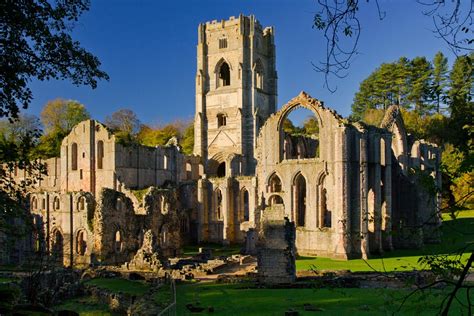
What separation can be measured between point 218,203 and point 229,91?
66.4 ft

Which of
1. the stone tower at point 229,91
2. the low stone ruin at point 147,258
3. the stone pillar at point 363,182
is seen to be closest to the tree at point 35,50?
the low stone ruin at point 147,258

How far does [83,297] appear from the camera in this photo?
22.1 metres

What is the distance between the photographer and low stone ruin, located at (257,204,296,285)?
73.7ft

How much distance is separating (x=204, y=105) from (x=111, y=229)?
3304cm

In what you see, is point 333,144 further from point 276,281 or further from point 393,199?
point 276,281

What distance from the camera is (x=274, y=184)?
36.6m

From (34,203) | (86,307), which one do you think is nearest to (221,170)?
(34,203)

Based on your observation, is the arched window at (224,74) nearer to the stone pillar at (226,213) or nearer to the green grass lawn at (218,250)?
the stone pillar at (226,213)

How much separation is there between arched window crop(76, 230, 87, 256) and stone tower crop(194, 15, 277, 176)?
26.9m

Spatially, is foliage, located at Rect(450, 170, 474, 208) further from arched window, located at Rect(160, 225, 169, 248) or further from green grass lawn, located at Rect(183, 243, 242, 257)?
arched window, located at Rect(160, 225, 169, 248)

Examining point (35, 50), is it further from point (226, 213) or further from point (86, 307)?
point (226, 213)

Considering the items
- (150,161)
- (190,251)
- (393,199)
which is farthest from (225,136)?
(393,199)

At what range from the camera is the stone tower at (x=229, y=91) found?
60250 mm

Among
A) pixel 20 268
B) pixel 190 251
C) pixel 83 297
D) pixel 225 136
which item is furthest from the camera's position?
pixel 225 136
